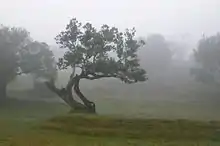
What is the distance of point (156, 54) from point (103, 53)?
2607 millimetres

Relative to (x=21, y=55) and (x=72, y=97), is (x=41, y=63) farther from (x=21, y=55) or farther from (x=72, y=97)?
(x=72, y=97)

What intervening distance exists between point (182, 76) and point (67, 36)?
163 inches

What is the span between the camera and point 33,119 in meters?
13.7

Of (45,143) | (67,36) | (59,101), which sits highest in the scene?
(67,36)

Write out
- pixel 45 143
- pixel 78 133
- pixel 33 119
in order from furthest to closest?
pixel 33 119 → pixel 78 133 → pixel 45 143

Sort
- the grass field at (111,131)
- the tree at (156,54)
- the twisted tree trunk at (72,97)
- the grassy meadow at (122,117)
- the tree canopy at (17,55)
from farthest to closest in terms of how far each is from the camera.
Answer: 1. the tree canopy at (17,55)
2. the tree at (156,54)
3. the twisted tree trunk at (72,97)
4. the grassy meadow at (122,117)
5. the grass field at (111,131)

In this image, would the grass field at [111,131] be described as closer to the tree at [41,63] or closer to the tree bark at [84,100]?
the tree bark at [84,100]

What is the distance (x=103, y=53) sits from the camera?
1464 centimetres

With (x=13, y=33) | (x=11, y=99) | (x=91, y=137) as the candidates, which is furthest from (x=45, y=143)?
(x=13, y=33)

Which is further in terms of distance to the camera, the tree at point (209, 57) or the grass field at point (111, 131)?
the tree at point (209, 57)

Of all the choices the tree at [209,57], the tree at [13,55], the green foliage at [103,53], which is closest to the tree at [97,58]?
the green foliage at [103,53]

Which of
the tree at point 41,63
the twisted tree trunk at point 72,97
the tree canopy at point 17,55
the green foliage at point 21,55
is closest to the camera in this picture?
the twisted tree trunk at point 72,97

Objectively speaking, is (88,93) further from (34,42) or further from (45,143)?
(45,143)

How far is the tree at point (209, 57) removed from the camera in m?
16.4
